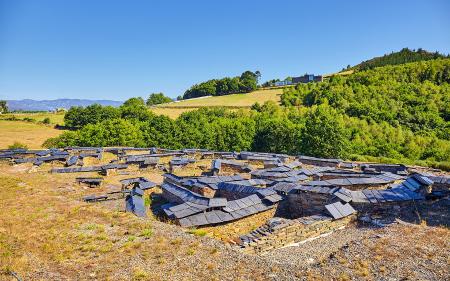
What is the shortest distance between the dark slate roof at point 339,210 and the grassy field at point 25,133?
196 feet

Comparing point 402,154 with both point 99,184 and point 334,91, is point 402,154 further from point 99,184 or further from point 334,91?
point 99,184

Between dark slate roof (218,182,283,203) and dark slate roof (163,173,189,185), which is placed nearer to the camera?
dark slate roof (218,182,283,203)

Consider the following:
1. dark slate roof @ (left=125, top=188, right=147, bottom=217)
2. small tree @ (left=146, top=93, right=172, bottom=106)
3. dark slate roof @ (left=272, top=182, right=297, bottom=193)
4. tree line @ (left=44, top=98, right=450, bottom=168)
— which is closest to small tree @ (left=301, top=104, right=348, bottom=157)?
tree line @ (left=44, top=98, right=450, bottom=168)

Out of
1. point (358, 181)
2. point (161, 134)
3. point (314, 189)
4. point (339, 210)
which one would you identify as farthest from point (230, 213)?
point (161, 134)

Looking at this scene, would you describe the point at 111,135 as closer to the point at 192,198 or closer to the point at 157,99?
the point at 192,198

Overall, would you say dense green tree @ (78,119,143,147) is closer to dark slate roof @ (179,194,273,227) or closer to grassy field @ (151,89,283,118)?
grassy field @ (151,89,283,118)

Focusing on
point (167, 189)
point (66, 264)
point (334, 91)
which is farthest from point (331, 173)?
point (334, 91)

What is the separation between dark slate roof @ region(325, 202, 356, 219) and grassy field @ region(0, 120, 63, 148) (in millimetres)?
59745

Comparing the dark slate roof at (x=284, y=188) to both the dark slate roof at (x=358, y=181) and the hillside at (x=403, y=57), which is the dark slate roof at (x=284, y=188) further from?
the hillside at (x=403, y=57)

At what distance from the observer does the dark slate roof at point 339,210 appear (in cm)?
1714

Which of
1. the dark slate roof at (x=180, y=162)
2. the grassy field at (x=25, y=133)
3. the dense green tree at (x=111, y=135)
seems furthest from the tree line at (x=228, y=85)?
the dark slate roof at (x=180, y=162)

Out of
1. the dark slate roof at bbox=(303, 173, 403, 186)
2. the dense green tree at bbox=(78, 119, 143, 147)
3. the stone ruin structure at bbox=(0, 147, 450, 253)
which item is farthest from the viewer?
the dense green tree at bbox=(78, 119, 143, 147)

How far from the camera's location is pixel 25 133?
76562 mm

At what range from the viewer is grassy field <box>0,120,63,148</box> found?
66.3 m
